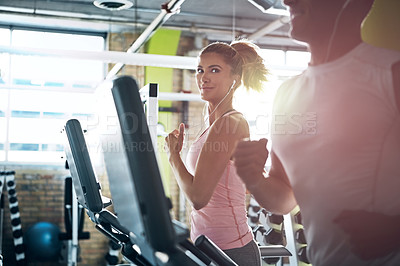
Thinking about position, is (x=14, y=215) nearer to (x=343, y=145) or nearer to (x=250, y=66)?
(x=250, y=66)

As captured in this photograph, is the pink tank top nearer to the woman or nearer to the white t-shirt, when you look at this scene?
the woman

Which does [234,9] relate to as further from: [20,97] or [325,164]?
[325,164]

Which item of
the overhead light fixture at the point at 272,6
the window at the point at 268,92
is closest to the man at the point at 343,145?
the window at the point at 268,92

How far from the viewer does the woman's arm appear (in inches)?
60.4

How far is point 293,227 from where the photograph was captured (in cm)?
292

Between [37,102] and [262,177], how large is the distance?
5.45m

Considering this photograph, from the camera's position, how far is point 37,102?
6078mm

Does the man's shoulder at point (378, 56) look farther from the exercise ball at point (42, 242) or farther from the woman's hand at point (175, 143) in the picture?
the exercise ball at point (42, 242)

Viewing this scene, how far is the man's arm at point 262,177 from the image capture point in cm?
103

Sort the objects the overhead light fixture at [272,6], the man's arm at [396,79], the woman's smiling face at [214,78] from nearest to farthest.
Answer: the man's arm at [396,79]
the woman's smiling face at [214,78]
the overhead light fixture at [272,6]

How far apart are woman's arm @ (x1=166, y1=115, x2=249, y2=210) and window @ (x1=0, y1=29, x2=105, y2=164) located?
4.49 meters

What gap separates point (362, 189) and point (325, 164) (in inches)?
3.6

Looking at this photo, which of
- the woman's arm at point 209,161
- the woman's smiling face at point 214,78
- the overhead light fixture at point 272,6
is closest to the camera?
the woman's arm at point 209,161

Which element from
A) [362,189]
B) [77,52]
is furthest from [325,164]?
[77,52]
